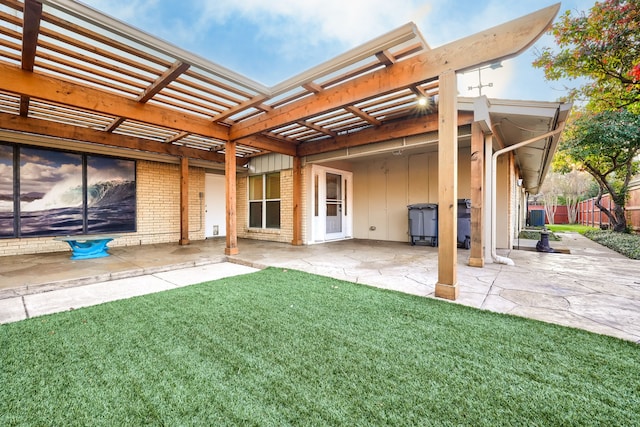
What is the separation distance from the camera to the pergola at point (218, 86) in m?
2.70

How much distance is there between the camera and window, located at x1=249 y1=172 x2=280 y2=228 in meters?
8.45

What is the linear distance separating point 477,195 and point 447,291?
7.48 feet

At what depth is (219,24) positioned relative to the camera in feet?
36.2

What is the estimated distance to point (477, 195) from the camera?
178 inches

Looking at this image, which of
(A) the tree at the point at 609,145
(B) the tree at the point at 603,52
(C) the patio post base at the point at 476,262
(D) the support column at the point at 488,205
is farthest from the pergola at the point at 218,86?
(A) the tree at the point at 609,145

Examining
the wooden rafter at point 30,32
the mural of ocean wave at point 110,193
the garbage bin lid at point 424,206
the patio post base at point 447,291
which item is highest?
the wooden rafter at point 30,32

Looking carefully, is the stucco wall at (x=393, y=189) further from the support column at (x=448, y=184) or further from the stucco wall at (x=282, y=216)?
the support column at (x=448, y=184)

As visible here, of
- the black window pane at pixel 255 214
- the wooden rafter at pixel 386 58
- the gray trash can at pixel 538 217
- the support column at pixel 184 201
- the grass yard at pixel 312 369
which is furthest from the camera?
the gray trash can at pixel 538 217

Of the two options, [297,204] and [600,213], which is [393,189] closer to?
[297,204]

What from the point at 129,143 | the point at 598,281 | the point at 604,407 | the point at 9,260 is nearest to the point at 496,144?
the point at 598,281

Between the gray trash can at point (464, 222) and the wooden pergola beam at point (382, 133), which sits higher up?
the wooden pergola beam at point (382, 133)

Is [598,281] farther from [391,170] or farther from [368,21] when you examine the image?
[368,21]

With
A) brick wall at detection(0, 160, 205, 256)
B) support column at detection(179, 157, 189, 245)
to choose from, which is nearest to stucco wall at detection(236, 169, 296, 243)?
brick wall at detection(0, 160, 205, 256)

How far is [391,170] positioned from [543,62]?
4471 mm
